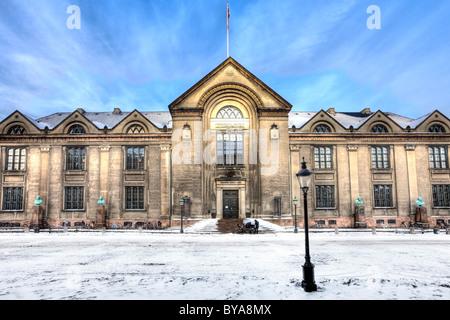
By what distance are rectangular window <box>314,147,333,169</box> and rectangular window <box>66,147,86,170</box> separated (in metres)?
25.2

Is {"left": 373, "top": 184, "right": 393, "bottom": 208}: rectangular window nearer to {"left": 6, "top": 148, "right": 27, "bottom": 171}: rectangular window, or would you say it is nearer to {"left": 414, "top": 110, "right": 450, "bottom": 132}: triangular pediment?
{"left": 414, "top": 110, "right": 450, "bottom": 132}: triangular pediment

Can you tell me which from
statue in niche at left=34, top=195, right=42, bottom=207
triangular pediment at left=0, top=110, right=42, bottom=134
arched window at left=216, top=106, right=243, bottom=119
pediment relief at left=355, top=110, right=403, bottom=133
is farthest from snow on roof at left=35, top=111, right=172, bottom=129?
pediment relief at left=355, top=110, right=403, bottom=133

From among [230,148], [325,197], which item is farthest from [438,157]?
[230,148]

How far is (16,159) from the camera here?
32969mm

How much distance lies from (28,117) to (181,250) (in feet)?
92.2

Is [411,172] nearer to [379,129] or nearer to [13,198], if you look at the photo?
[379,129]

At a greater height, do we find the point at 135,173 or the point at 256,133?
the point at 256,133

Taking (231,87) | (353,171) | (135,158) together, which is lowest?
(353,171)

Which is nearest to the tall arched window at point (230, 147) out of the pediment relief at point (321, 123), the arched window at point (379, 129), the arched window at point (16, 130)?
the pediment relief at point (321, 123)

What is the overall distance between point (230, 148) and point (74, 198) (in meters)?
17.5
